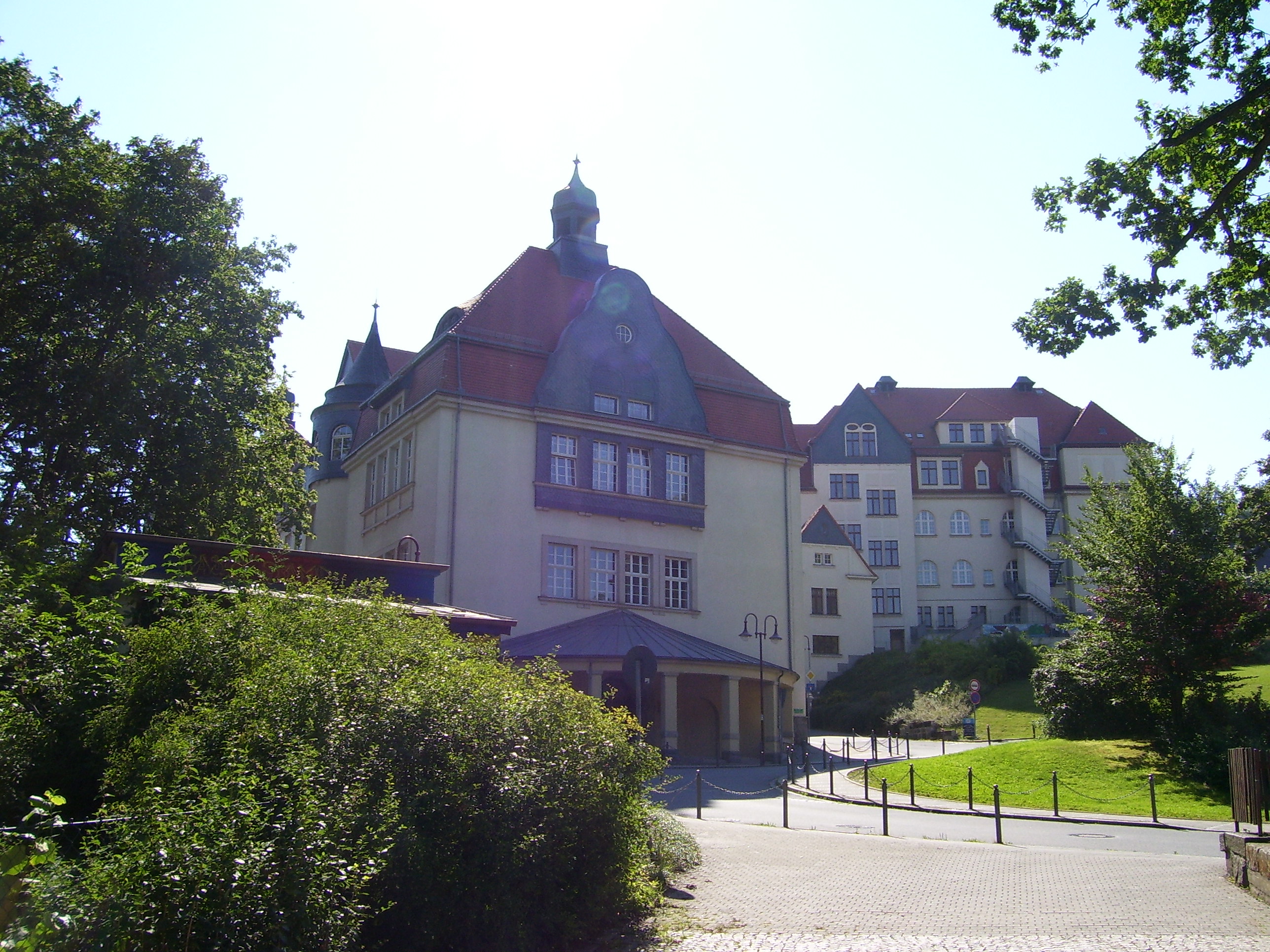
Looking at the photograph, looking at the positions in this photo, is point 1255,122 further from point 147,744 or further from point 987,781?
point 147,744

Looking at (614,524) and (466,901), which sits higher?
(614,524)

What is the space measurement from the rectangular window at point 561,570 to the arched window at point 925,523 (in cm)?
3770

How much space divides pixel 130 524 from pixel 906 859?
2174 centimetres

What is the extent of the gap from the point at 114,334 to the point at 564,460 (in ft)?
45.8

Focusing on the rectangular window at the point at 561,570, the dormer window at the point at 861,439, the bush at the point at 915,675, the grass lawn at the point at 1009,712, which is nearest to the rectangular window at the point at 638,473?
the rectangular window at the point at 561,570

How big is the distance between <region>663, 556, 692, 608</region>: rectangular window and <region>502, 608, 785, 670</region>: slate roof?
69.6 inches

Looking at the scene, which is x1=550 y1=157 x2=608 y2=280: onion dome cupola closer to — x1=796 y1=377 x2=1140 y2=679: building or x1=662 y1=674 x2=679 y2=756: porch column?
x1=662 y1=674 x2=679 y2=756: porch column

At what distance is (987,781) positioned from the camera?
2400cm

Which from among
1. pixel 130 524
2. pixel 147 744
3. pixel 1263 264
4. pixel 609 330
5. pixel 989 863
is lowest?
pixel 989 863

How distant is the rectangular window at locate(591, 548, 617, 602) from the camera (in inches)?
1394

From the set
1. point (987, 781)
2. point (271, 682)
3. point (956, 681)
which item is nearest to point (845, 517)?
point (956, 681)

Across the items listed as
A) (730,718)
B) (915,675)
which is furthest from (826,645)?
(730,718)

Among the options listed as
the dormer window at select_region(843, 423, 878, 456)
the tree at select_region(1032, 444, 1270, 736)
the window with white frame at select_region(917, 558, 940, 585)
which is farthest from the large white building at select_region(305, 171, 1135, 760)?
the window with white frame at select_region(917, 558, 940, 585)

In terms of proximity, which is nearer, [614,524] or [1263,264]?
[1263,264]
